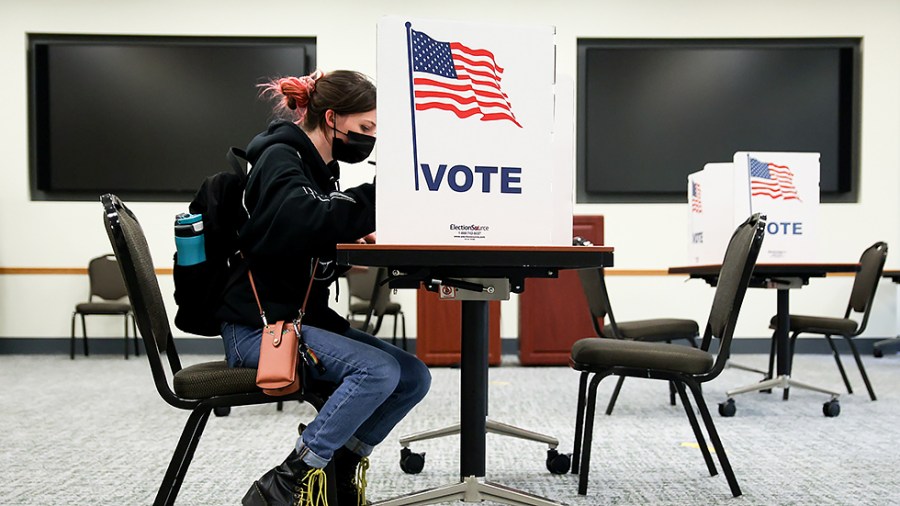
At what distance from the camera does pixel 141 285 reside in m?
1.52

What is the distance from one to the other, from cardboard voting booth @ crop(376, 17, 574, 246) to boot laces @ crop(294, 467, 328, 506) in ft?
1.68

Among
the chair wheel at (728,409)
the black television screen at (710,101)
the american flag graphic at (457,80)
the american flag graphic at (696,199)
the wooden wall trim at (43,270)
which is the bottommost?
the chair wheel at (728,409)

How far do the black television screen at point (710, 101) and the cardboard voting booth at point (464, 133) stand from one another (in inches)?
170

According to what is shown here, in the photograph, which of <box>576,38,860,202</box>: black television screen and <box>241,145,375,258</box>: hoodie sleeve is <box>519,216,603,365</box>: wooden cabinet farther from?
<box>241,145,375,258</box>: hoodie sleeve

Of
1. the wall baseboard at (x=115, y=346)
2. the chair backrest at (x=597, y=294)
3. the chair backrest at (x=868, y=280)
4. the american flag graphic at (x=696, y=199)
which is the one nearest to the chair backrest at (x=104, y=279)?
the wall baseboard at (x=115, y=346)

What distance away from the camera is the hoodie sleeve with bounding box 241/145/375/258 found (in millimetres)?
1473

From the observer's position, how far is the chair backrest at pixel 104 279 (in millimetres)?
5504

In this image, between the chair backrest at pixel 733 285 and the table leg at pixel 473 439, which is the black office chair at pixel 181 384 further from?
the chair backrest at pixel 733 285

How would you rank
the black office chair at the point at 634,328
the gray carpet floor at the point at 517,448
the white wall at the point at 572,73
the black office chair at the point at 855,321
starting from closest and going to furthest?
the gray carpet floor at the point at 517,448 → the black office chair at the point at 634,328 → the black office chair at the point at 855,321 → the white wall at the point at 572,73

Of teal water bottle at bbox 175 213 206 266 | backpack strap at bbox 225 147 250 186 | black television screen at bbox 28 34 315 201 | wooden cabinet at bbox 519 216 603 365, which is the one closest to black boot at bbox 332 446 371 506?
teal water bottle at bbox 175 213 206 266

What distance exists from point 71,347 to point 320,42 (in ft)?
9.81

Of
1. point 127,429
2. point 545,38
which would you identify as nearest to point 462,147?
point 545,38

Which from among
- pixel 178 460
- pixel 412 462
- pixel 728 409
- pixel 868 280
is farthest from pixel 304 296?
pixel 868 280

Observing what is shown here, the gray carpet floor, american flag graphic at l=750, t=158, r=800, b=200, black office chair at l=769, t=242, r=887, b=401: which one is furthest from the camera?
black office chair at l=769, t=242, r=887, b=401
